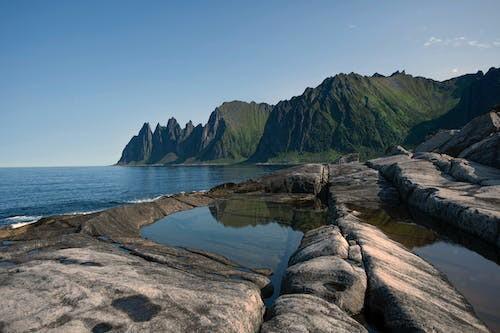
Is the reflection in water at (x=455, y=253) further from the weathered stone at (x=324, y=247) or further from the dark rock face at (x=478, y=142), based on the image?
the dark rock face at (x=478, y=142)

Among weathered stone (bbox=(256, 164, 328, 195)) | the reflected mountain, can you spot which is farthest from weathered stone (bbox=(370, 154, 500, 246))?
weathered stone (bbox=(256, 164, 328, 195))

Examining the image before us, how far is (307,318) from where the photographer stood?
40.8 ft

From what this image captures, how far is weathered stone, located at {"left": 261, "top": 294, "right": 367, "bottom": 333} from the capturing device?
39.0ft

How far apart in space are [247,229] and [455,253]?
747 inches

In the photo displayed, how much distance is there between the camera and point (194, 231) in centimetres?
3741

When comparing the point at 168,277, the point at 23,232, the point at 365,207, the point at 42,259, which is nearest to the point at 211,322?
the point at 168,277

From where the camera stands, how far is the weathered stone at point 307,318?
39.0ft

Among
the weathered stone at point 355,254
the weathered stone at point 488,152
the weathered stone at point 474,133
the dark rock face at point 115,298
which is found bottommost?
the weathered stone at point 355,254

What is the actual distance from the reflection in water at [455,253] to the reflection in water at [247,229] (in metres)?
7.94

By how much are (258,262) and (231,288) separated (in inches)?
480

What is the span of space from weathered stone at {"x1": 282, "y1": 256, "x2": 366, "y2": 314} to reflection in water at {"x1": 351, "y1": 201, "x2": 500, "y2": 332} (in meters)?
5.26

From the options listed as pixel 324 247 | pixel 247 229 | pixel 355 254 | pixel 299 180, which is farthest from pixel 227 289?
pixel 299 180

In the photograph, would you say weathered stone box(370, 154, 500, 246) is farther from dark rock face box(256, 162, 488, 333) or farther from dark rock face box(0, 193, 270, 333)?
dark rock face box(0, 193, 270, 333)

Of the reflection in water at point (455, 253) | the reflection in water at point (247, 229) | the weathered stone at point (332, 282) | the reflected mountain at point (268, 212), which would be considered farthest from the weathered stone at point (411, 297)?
the reflected mountain at point (268, 212)
